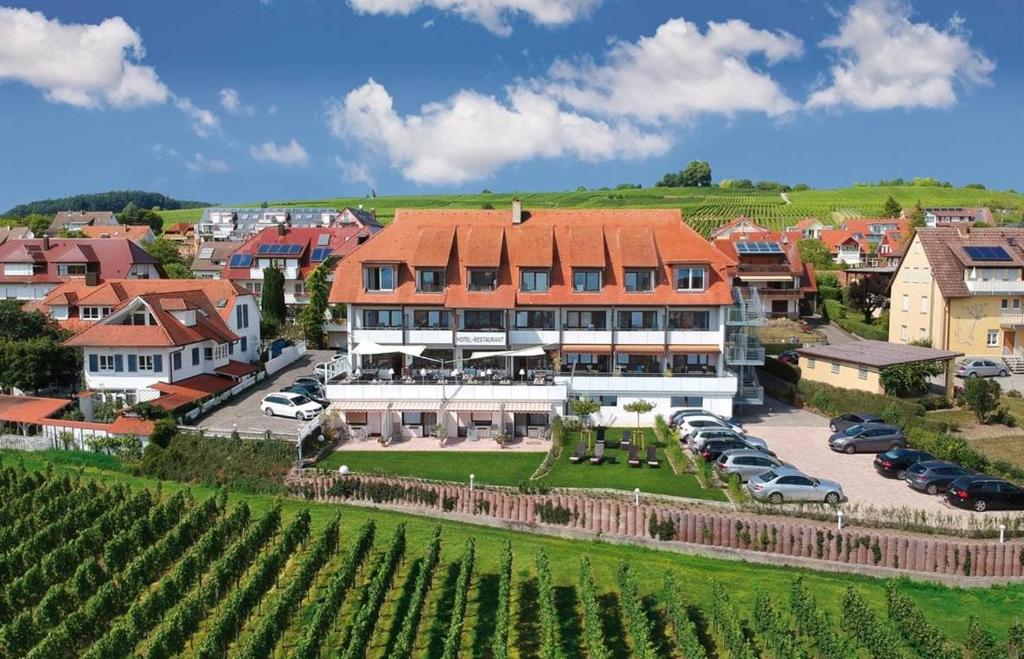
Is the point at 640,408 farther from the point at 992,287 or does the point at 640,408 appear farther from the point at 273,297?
the point at 273,297

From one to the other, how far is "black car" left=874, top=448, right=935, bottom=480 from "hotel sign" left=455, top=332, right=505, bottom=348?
20420mm

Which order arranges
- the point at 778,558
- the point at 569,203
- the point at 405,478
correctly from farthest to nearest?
1. the point at 569,203
2. the point at 405,478
3. the point at 778,558

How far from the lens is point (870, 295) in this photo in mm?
75062

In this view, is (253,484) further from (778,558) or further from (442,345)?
(778,558)

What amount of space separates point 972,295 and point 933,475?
29.4 meters

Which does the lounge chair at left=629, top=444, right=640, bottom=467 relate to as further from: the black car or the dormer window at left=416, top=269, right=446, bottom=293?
the dormer window at left=416, top=269, right=446, bottom=293

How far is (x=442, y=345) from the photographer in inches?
1841

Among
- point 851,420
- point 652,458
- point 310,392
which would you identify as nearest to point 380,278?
point 310,392

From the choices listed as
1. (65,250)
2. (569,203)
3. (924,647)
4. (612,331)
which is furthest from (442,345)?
(569,203)

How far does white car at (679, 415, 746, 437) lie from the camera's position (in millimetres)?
41031

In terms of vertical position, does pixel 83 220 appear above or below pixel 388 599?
above

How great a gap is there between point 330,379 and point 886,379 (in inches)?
1279

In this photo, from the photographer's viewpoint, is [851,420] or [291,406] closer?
[851,420]

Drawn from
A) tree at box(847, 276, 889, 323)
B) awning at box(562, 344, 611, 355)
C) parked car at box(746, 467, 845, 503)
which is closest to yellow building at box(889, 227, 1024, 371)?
tree at box(847, 276, 889, 323)
